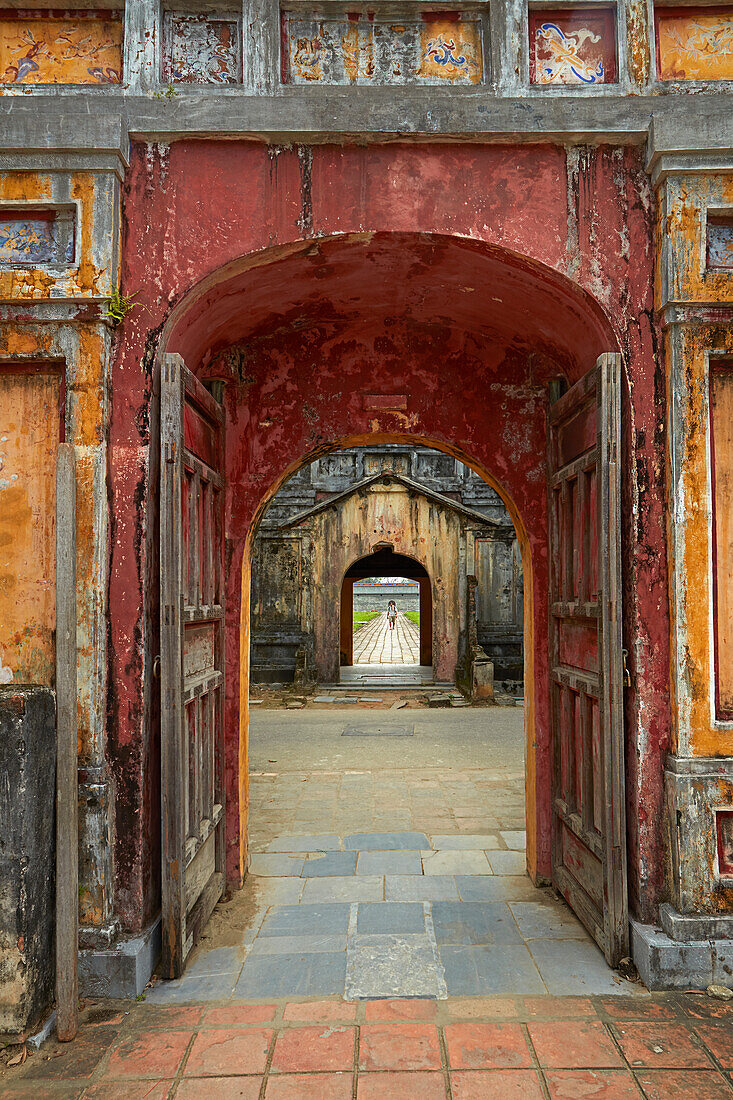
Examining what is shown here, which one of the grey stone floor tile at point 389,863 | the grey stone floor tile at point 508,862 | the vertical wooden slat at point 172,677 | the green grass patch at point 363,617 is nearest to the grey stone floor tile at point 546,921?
the grey stone floor tile at point 508,862

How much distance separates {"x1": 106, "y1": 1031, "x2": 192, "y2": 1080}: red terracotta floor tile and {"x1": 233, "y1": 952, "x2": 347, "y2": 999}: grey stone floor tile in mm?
429

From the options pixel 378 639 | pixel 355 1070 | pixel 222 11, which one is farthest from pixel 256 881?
pixel 378 639

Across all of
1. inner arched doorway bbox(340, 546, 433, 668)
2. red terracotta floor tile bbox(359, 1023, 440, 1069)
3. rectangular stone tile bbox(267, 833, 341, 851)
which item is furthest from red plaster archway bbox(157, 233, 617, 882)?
inner arched doorway bbox(340, 546, 433, 668)

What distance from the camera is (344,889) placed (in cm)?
481

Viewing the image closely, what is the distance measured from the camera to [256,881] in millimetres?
4977

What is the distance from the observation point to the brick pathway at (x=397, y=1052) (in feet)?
9.13

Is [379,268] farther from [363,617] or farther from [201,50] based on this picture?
[363,617]

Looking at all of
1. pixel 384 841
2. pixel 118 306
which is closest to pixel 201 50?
pixel 118 306

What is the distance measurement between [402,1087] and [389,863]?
8.17ft

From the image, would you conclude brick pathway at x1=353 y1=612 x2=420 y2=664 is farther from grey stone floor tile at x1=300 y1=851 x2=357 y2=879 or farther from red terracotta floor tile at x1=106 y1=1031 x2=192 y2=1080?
red terracotta floor tile at x1=106 y1=1031 x2=192 y2=1080

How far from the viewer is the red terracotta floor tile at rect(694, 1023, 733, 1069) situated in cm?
293

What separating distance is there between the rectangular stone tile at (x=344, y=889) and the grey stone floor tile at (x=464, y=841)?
790 mm

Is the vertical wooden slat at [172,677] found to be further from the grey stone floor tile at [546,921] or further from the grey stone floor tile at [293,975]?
the grey stone floor tile at [546,921]

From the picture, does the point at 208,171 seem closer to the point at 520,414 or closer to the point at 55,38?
the point at 55,38
